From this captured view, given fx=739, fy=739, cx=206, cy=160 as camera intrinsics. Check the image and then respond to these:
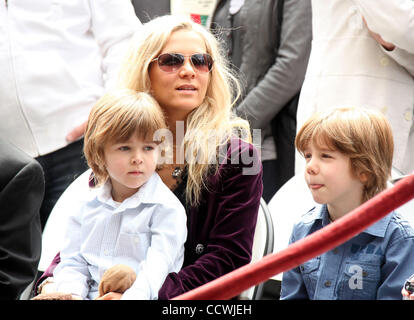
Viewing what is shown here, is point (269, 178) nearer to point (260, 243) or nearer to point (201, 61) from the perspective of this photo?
point (260, 243)

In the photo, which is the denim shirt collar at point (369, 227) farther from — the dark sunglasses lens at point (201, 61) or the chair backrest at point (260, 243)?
the dark sunglasses lens at point (201, 61)

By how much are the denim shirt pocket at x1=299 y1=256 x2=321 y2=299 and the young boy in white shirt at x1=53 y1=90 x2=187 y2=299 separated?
366 millimetres

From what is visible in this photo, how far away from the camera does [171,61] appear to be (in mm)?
2414

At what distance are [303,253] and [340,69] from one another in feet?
5.42

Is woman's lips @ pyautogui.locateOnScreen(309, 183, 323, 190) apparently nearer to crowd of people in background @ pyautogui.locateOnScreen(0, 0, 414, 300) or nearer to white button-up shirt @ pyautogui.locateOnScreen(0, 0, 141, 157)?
crowd of people in background @ pyautogui.locateOnScreen(0, 0, 414, 300)

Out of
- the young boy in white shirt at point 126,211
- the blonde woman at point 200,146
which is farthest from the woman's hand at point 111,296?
the blonde woman at point 200,146

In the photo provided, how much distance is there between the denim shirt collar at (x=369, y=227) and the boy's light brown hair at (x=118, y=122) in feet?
1.73

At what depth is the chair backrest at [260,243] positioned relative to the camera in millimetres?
2410

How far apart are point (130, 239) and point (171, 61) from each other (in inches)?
24.8

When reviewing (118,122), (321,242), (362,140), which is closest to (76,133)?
(118,122)

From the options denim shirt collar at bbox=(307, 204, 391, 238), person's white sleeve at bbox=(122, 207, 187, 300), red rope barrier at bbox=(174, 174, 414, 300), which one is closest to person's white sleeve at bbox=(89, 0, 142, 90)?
person's white sleeve at bbox=(122, 207, 187, 300)

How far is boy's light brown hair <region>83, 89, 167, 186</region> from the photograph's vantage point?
7.03ft

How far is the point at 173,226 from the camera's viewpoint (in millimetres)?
2137
